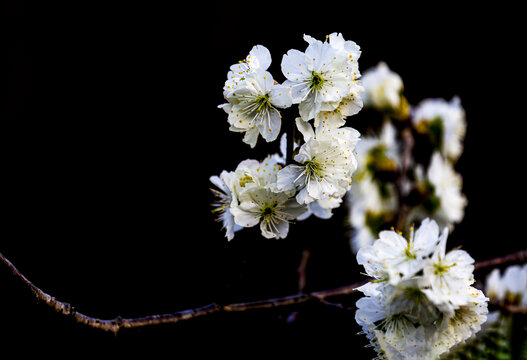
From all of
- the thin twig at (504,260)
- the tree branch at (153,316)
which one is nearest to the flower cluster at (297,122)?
the tree branch at (153,316)

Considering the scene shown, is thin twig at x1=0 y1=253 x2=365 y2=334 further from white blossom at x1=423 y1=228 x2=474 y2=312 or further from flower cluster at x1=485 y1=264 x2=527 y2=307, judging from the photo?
flower cluster at x1=485 y1=264 x2=527 y2=307

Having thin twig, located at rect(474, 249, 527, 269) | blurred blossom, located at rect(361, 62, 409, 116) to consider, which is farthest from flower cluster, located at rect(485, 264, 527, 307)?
blurred blossom, located at rect(361, 62, 409, 116)

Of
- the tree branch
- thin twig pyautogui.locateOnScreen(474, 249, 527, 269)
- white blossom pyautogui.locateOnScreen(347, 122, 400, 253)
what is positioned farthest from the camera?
white blossom pyautogui.locateOnScreen(347, 122, 400, 253)

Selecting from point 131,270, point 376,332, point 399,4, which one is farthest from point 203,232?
point 399,4

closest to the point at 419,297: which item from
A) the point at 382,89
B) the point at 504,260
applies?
the point at 504,260

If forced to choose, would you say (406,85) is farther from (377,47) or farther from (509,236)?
(509,236)

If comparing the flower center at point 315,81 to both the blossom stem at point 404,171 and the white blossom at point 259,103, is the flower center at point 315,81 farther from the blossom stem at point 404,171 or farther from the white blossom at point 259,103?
the blossom stem at point 404,171
